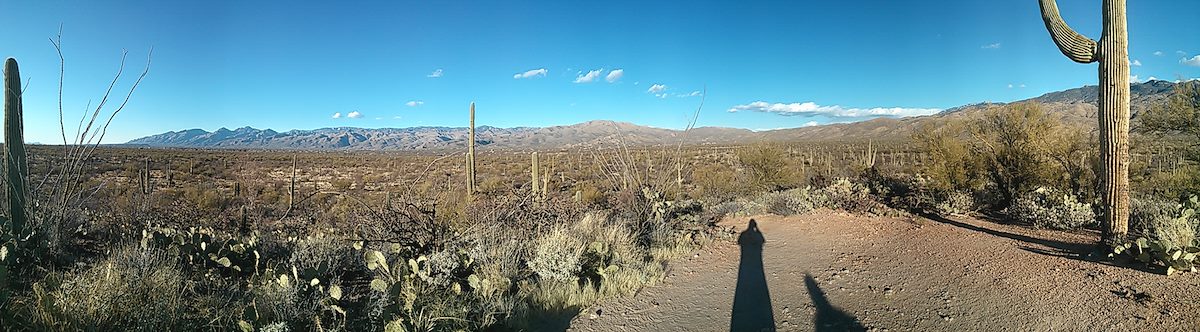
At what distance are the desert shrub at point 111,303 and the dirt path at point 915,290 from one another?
122 inches

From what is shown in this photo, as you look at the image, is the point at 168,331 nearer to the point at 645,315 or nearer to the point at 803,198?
the point at 645,315

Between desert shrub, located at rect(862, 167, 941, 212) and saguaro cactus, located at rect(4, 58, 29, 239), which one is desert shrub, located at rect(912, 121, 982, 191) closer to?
desert shrub, located at rect(862, 167, 941, 212)

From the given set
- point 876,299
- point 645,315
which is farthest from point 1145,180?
point 645,315

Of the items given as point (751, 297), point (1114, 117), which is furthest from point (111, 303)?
point (1114, 117)

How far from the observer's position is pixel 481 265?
5.93 meters

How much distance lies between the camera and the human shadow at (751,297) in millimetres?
4859

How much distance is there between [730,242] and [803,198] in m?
3.53

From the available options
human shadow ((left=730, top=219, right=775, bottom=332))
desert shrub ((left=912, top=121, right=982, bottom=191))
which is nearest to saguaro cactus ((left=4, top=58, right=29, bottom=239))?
human shadow ((left=730, top=219, right=775, bottom=332))

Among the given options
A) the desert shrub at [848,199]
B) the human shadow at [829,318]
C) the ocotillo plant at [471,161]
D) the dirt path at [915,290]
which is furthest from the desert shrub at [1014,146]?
the ocotillo plant at [471,161]

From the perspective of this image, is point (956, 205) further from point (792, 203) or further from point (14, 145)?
point (14, 145)

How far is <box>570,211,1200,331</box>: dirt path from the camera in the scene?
14.3ft

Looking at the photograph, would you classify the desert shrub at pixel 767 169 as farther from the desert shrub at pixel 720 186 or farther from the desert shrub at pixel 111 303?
the desert shrub at pixel 111 303

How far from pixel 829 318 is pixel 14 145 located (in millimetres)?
9010

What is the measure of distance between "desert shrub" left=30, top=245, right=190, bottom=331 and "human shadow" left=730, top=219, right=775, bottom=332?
4331 mm
